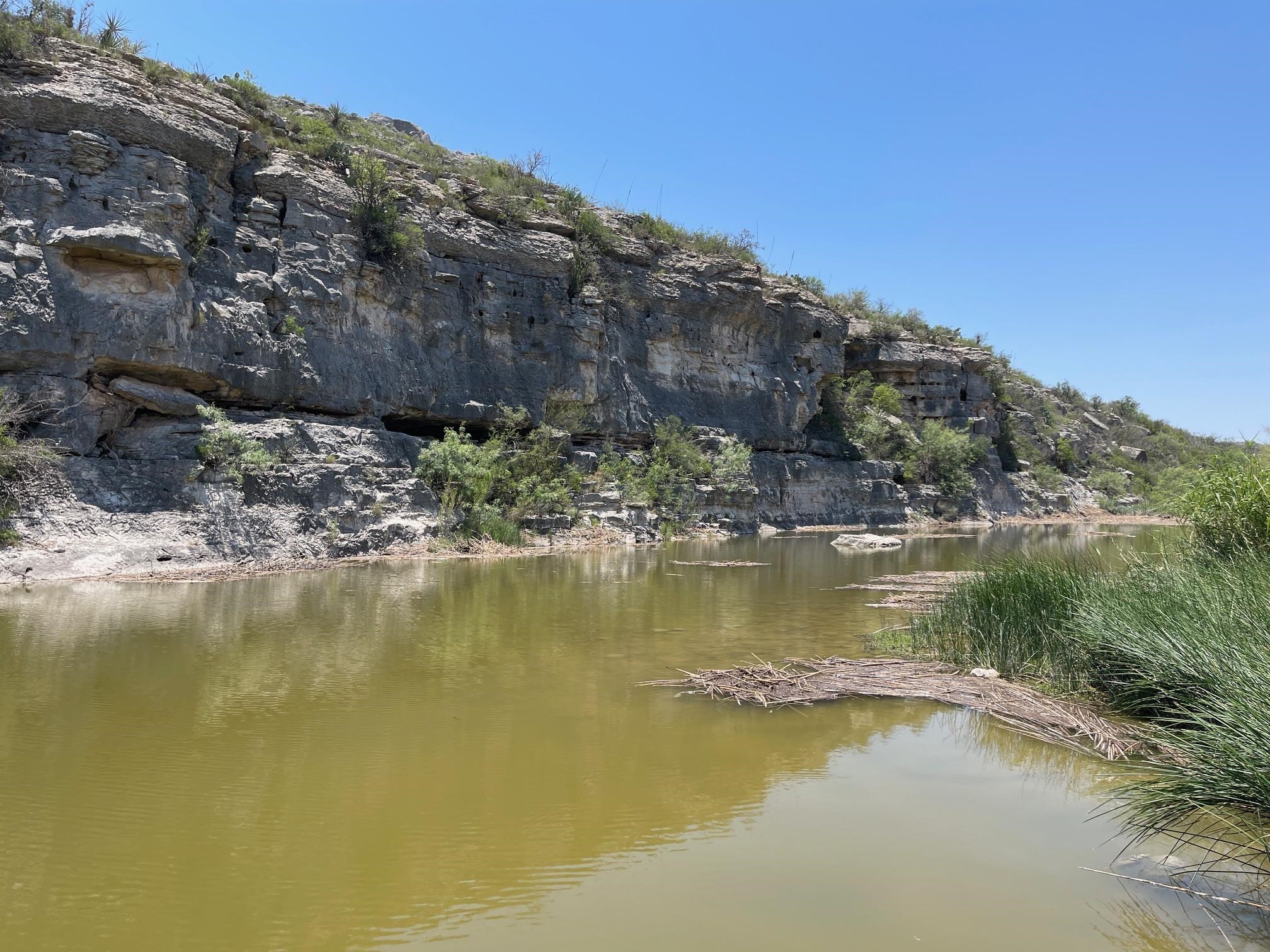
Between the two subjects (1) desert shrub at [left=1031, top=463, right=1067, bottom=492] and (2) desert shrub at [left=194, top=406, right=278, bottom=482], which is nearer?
(2) desert shrub at [left=194, top=406, right=278, bottom=482]

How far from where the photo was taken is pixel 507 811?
4.99 meters

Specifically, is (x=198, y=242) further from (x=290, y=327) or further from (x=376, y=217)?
(x=376, y=217)

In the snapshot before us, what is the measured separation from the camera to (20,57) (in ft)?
66.4

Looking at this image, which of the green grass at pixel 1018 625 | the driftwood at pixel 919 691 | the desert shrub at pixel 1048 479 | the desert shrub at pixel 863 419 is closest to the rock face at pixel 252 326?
the desert shrub at pixel 863 419

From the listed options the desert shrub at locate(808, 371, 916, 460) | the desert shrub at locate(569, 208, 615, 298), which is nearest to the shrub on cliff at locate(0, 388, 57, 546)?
the desert shrub at locate(569, 208, 615, 298)

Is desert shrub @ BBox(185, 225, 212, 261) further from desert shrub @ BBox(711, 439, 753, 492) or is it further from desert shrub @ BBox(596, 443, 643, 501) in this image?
desert shrub @ BBox(711, 439, 753, 492)

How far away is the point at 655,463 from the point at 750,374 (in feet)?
31.8

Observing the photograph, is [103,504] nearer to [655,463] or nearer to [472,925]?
[472,925]

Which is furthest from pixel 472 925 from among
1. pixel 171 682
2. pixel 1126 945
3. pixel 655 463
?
pixel 655 463

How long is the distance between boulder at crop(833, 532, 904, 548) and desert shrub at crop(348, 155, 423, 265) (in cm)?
1929

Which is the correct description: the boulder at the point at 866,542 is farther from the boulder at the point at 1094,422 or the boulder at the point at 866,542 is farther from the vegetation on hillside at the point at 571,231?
the boulder at the point at 1094,422

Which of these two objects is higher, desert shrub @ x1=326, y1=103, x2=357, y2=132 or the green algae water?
desert shrub @ x1=326, y1=103, x2=357, y2=132

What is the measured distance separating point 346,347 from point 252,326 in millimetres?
3292

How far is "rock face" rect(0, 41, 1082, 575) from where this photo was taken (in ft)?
61.2
